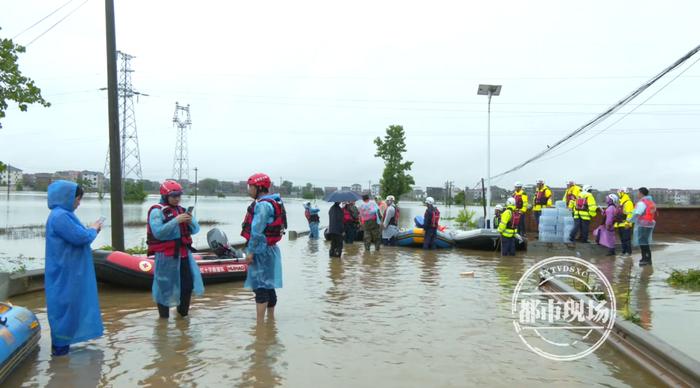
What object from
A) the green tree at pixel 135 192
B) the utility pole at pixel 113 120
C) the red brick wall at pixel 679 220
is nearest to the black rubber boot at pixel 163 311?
the utility pole at pixel 113 120

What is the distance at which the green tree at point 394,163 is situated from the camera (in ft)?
180

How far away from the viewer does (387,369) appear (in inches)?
200

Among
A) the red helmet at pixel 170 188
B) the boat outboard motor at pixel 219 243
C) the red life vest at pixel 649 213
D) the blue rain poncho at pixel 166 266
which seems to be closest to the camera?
the blue rain poncho at pixel 166 266

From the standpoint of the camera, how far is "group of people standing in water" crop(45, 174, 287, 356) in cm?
531

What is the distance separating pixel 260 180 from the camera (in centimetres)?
672

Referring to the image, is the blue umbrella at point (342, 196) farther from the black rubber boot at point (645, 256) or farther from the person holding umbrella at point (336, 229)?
the black rubber boot at point (645, 256)

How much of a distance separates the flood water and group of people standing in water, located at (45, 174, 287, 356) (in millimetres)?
309

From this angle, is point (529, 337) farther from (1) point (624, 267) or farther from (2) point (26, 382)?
(1) point (624, 267)

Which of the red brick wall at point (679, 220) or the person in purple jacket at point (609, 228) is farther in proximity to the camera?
the red brick wall at point (679, 220)

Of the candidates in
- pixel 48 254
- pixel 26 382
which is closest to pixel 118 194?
pixel 48 254

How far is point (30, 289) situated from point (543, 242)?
43.1 ft

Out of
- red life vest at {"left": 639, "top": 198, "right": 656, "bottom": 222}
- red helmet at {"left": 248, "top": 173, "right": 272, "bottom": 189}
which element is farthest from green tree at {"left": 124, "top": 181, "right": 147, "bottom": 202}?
red helmet at {"left": 248, "top": 173, "right": 272, "bottom": 189}

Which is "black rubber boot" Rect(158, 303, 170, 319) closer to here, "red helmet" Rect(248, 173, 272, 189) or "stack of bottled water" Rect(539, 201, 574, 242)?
"red helmet" Rect(248, 173, 272, 189)

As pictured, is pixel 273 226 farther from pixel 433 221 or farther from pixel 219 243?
pixel 433 221
